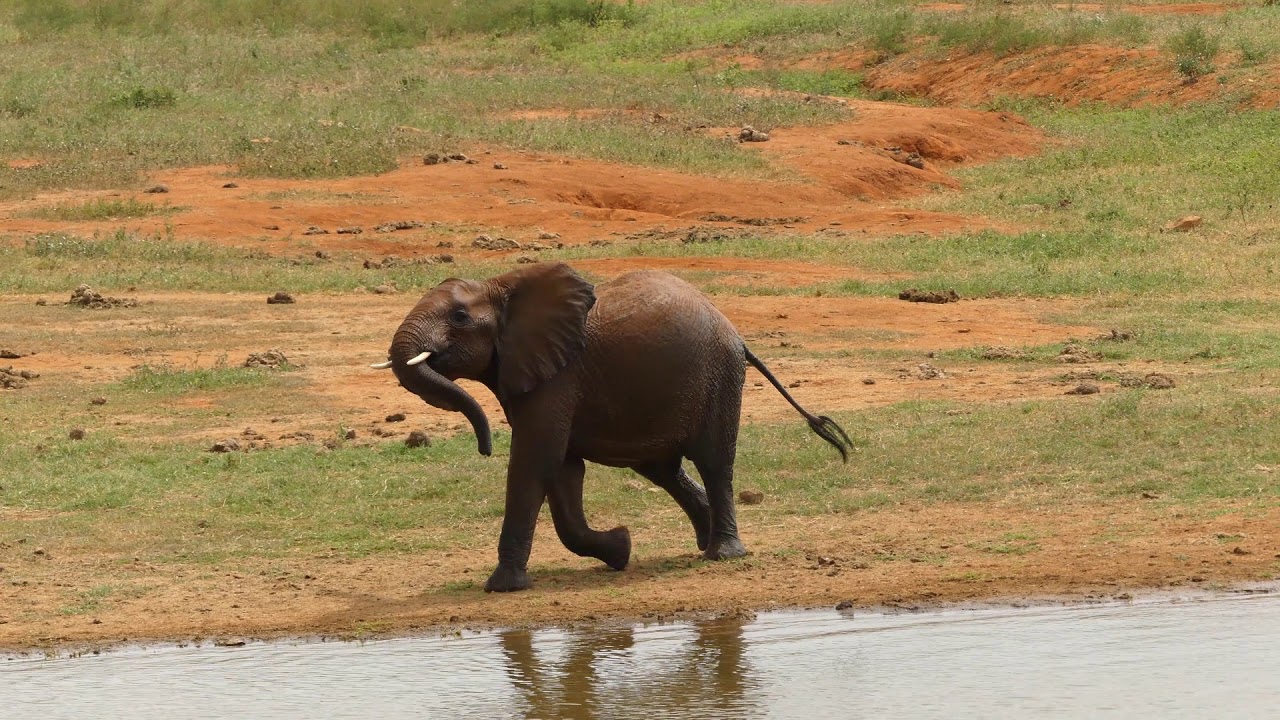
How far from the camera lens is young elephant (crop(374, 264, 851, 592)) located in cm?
857

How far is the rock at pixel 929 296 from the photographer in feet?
57.3

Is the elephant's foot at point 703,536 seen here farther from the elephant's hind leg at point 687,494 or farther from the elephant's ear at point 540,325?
the elephant's ear at point 540,325

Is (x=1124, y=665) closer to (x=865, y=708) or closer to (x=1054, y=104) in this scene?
(x=865, y=708)

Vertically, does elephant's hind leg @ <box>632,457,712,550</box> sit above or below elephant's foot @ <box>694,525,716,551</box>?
above

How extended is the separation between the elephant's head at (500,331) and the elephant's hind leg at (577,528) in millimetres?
501

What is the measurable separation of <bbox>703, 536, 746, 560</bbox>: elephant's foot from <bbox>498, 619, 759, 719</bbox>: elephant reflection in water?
0.77 meters

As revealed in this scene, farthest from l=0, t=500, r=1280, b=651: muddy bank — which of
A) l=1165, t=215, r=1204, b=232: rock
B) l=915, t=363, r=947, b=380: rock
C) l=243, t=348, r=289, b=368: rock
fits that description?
l=1165, t=215, r=1204, b=232: rock

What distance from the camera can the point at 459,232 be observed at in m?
21.6

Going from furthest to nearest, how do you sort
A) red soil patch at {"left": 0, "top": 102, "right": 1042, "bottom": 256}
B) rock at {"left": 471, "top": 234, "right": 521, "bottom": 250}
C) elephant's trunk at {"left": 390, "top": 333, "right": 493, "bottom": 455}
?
red soil patch at {"left": 0, "top": 102, "right": 1042, "bottom": 256} < rock at {"left": 471, "top": 234, "right": 521, "bottom": 250} < elephant's trunk at {"left": 390, "top": 333, "right": 493, "bottom": 455}

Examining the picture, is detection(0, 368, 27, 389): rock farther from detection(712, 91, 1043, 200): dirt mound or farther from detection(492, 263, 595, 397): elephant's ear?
detection(712, 91, 1043, 200): dirt mound

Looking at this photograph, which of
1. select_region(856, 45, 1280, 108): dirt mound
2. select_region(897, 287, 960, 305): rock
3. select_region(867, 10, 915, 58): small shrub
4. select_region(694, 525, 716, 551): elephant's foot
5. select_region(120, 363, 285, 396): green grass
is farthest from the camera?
select_region(867, 10, 915, 58): small shrub

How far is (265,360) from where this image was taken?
1469 cm

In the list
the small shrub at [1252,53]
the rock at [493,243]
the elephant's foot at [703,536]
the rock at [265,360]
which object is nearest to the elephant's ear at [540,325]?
the elephant's foot at [703,536]

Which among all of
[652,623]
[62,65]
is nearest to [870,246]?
[652,623]
